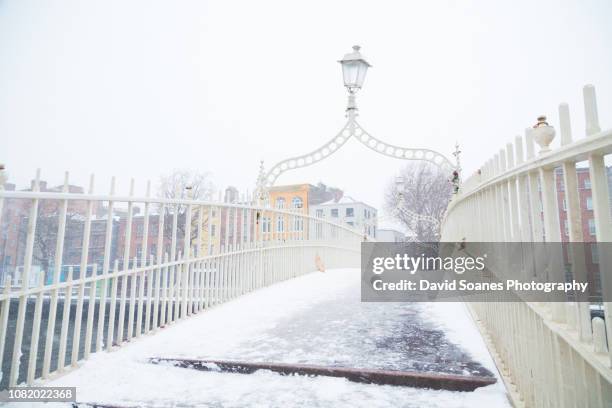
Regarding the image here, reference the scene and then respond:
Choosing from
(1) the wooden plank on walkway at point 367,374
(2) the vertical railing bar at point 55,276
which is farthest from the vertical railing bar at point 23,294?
(1) the wooden plank on walkway at point 367,374

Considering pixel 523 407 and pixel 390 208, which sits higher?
pixel 390 208

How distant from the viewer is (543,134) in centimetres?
192

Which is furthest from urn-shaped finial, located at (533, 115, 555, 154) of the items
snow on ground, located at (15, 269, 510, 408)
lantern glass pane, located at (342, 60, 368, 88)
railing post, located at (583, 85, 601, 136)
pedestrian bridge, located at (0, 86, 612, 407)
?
lantern glass pane, located at (342, 60, 368, 88)

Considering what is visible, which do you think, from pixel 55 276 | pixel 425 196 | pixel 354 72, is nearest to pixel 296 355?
pixel 55 276

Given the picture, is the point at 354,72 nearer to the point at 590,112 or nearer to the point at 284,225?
the point at 284,225

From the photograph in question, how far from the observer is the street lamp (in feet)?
27.6

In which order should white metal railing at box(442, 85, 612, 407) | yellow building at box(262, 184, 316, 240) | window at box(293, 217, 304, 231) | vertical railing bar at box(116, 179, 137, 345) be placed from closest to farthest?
white metal railing at box(442, 85, 612, 407)
vertical railing bar at box(116, 179, 137, 345)
yellow building at box(262, 184, 316, 240)
window at box(293, 217, 304, 231)

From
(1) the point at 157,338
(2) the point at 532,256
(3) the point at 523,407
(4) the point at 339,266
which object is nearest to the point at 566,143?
(2) the point at 532,256

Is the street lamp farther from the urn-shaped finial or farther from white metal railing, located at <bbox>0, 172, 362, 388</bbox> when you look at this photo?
the urn-shaped finial

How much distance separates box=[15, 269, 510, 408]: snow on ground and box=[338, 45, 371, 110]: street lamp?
18.1 feet

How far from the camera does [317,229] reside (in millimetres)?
11070

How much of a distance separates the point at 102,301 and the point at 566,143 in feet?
13.5

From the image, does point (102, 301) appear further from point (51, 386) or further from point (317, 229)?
point (317, 229)

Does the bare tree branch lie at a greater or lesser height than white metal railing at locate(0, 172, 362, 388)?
greater
